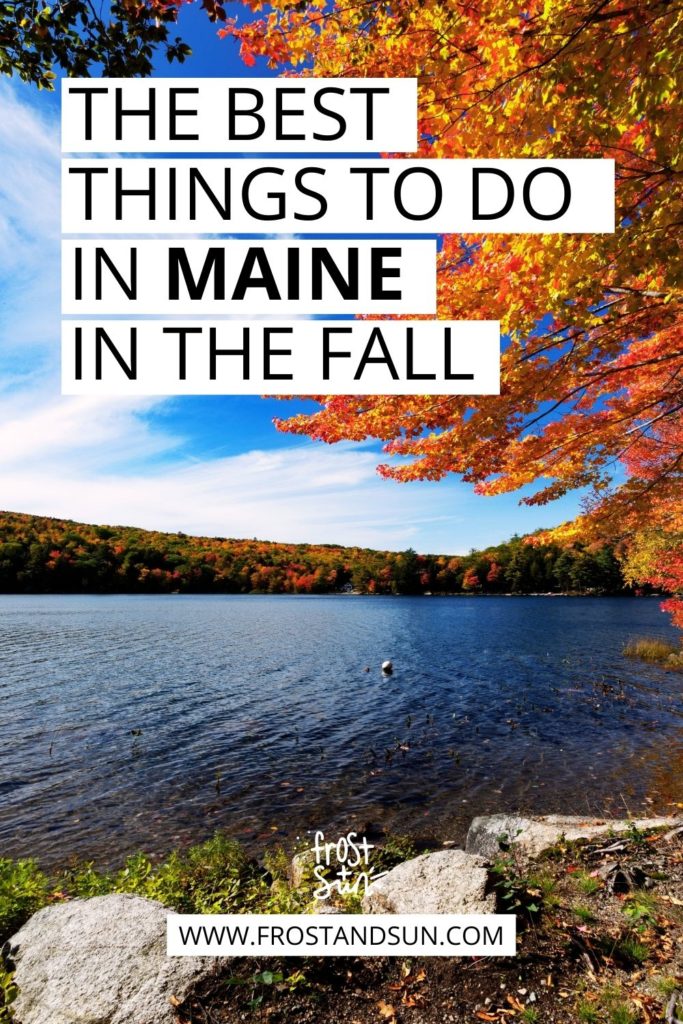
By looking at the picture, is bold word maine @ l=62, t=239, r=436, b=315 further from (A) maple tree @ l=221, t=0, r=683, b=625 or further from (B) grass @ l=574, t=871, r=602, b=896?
(B) grass @ l=574, t=871, r=602, b=896

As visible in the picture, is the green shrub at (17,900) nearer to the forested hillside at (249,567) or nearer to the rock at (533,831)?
the rock at (533,831)

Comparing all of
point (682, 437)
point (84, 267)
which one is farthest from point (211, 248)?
point (682, 437)

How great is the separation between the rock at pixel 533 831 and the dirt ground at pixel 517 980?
7.72 ft

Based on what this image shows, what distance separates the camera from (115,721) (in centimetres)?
1953

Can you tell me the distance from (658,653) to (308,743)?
26.6 meters

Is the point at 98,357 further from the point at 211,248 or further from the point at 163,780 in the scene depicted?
the point at 163,780

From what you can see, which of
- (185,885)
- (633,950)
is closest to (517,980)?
(633,950)

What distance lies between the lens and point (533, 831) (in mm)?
8789

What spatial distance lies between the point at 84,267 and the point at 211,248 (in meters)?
1.40

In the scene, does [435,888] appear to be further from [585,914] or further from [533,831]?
[533,831]

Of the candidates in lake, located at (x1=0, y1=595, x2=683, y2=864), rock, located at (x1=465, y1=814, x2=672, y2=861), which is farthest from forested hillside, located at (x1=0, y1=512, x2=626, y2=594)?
rock, located at (x1=465, y1=814, x2=672, y2=861)

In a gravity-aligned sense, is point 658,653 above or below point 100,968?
below

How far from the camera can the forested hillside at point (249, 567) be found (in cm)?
11431

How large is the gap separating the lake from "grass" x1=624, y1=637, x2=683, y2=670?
163 cm
